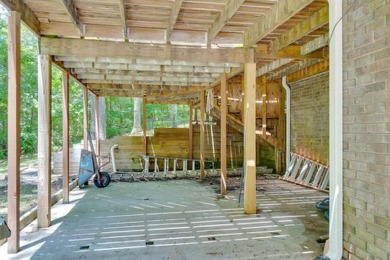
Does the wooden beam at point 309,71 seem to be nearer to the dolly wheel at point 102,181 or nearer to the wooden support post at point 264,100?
the wooden support post at point 264,100

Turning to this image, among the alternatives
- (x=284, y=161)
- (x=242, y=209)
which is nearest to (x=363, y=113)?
(x=242, y=209)

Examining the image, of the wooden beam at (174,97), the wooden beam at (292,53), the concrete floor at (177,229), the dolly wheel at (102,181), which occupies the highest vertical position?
the wooden beam at (292,53)

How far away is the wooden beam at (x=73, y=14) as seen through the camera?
3.44 metres

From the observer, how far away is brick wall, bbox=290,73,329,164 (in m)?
6.82

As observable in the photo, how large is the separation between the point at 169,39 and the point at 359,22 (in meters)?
2.87

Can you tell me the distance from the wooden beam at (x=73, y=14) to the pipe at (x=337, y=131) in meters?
2.93

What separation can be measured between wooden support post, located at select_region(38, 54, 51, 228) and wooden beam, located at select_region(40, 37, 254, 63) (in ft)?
0.91

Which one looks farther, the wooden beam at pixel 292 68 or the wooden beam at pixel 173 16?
the wooden beam at pixel 292 68

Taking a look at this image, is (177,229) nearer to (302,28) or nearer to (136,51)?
(136,51)

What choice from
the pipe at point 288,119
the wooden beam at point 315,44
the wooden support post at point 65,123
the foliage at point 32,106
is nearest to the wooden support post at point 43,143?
the wooden support post at point 65,123

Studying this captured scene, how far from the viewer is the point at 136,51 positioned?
4.50 meters

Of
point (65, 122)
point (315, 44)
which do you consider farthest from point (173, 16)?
point (65, 122)

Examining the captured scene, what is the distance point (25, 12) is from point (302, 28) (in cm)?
377

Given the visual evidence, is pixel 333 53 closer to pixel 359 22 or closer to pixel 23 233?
pixel 359 22
